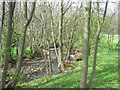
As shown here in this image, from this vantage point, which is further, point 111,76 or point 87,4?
point 111,76

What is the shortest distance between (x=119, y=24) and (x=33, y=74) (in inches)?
438

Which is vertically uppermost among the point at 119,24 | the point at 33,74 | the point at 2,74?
the point at 119,24

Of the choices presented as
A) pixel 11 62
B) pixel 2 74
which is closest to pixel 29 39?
pixel 11 62

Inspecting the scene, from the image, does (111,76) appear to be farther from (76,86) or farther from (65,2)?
(65,2)

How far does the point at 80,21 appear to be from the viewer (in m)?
13.9

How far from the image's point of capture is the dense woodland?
521 cm

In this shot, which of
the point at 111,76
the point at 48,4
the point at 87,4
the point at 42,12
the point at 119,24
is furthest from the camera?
the point at 119,24

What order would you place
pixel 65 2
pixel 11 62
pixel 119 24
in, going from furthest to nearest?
1. pixel 119 24
2. pixel 11 62
3. pixel 65 2

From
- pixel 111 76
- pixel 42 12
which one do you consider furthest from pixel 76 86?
pixel 42 12

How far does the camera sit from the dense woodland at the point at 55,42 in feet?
17.1

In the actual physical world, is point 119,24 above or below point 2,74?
above

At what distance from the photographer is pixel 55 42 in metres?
12.7

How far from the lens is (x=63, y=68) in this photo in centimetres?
1130

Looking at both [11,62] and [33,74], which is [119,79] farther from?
[11,62]
